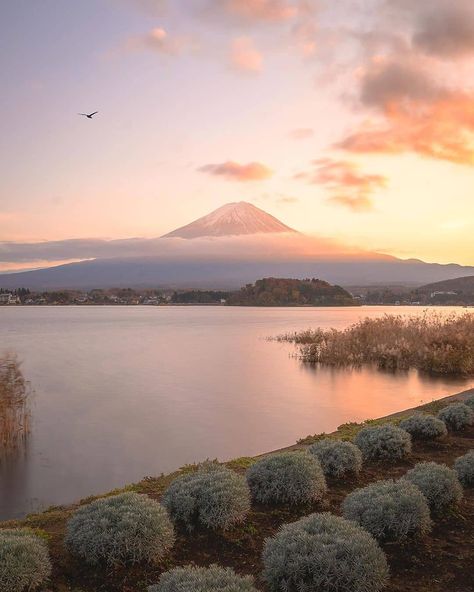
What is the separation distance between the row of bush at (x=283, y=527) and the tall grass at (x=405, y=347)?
1725 cm

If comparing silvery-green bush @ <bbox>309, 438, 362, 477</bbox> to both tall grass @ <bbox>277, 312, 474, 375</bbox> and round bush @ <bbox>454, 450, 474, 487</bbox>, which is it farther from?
tall grass @ <bbox>277, 312, 474, 375</bbox>

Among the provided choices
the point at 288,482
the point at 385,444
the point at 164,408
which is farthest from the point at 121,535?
the point at 164,408

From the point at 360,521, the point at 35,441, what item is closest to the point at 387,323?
the point at 35,441

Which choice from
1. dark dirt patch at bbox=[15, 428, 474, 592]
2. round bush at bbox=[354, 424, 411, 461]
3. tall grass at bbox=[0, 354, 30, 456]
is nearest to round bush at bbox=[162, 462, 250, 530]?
dark dirt patch at bbox=[15, 428, 474, 592]

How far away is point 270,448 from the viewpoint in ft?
47.7

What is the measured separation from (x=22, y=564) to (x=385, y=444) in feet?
19.6

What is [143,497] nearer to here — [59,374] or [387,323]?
[59,374]

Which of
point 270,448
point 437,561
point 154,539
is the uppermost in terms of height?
point 154,539

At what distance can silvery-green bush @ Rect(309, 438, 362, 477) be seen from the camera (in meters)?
7.84

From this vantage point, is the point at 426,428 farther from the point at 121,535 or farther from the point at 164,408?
the point at 164,408

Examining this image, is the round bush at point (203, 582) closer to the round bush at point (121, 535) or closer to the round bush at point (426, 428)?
the round bush at point (121, 535)

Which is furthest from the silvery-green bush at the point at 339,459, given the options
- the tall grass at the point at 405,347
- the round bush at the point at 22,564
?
the tall grass at the point at 405,347

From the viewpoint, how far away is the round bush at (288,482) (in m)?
6.81

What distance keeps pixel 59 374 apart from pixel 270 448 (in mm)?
15586
